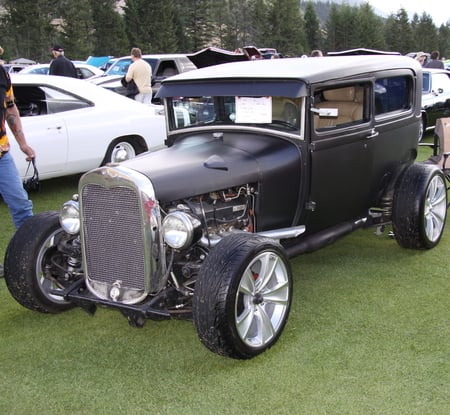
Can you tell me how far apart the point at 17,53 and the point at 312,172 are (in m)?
55.5

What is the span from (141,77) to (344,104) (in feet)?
24.1

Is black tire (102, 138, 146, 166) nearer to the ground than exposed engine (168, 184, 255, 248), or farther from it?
nearer to the ground

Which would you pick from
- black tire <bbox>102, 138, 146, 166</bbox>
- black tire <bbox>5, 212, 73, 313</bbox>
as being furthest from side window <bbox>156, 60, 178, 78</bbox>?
black tire <bbox>5, 212, 73, 313</bbox>

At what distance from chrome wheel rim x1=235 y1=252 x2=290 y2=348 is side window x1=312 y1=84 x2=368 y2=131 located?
1.56m

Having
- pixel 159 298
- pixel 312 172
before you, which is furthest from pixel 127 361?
pixel 312 172

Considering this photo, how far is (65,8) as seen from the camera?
185 ft

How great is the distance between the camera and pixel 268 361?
3.40 meters

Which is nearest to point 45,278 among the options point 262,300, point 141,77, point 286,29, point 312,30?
point 262,300

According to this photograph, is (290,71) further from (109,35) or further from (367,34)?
(367,34)

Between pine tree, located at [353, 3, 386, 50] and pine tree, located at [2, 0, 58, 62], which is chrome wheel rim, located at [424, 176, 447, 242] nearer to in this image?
pine tree, located at [2, 0, 58, 62]

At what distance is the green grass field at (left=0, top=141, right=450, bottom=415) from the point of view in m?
3.01

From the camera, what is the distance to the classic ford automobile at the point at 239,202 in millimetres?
3350

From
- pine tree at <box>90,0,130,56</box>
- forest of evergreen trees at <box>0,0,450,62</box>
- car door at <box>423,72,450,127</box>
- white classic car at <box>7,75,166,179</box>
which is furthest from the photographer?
pine tree at <box>90,0,130,56</box>

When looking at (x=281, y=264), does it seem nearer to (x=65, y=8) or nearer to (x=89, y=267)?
(x=89, y=267)
